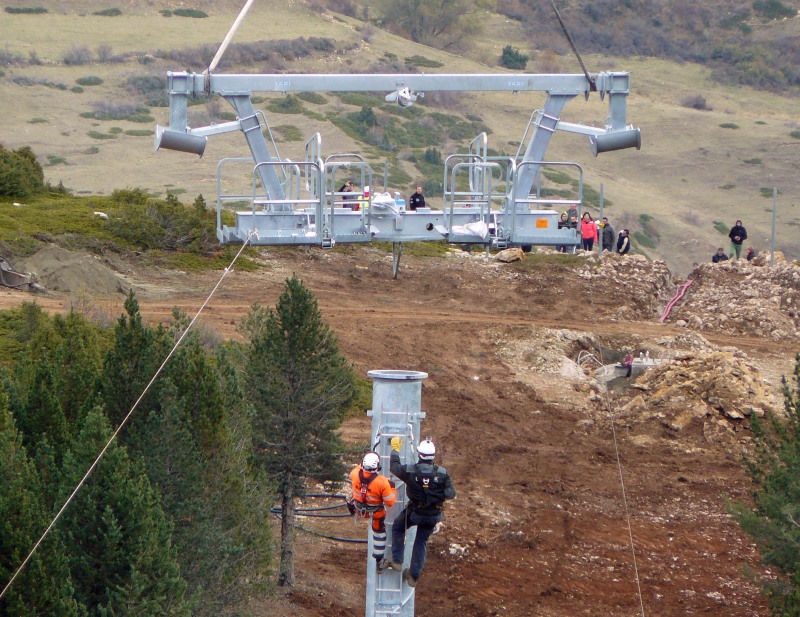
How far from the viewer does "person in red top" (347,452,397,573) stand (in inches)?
488

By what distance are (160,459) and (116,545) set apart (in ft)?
6.69

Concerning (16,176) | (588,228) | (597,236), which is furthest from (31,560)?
(16,176)

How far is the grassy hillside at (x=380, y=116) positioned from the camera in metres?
54.8

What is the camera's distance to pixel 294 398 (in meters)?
18.9

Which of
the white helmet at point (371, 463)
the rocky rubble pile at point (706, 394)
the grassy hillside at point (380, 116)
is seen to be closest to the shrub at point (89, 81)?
the grassy hillside at point (380, 116)

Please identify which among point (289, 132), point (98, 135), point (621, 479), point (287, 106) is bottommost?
point (621, 479)

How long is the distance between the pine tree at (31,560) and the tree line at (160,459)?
0.01 meters

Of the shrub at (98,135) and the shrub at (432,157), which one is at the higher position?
the shrub at (98,135)

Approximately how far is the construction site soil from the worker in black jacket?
5073 millimetres

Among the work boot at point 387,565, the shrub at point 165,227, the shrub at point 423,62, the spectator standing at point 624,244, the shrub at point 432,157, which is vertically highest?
the shrub at point 423,62

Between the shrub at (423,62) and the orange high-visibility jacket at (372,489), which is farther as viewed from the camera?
the shrub at (423,62)

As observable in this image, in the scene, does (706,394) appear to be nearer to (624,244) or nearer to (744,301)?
(744,301)

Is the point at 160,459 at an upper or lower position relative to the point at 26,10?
lower

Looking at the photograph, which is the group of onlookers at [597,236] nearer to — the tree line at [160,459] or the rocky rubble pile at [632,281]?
the rocky rubble pile at [632,281]
